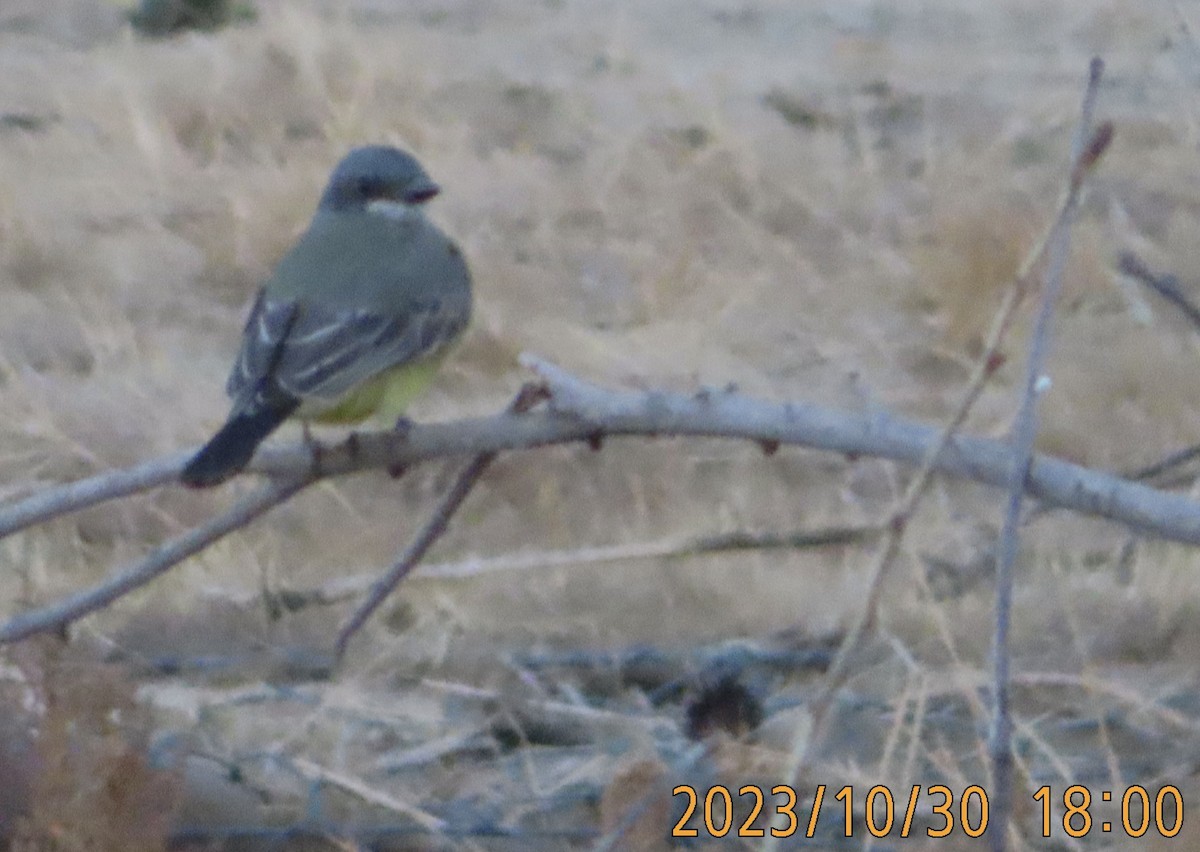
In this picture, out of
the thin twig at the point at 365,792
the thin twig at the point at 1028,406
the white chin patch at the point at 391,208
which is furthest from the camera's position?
the white chin patch at the point at 391,208

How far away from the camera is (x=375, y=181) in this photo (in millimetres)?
3236

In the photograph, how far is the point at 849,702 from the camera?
268 centimetres

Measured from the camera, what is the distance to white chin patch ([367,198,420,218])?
320 centimetres

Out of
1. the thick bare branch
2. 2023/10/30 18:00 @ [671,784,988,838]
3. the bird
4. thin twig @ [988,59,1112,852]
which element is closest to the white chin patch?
the bird

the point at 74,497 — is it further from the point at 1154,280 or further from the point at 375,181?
the point at 375,181

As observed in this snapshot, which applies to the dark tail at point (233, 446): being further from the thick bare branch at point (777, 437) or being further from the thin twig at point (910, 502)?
the thin twig at point (910, 502)

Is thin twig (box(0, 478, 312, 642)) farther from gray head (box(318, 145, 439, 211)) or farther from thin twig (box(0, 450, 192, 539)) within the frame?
gray head (box(318, 145, 439, 211))

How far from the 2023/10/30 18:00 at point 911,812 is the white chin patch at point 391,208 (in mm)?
1274

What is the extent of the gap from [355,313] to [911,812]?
116cm

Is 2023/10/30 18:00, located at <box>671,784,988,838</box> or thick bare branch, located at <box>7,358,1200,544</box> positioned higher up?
thick bare branch, located at <box>7,358,1200,544</box>

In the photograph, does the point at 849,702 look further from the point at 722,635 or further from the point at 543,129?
the point at 543,129

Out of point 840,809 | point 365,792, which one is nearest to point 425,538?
point 365,792

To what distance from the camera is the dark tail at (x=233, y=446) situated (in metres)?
1.96

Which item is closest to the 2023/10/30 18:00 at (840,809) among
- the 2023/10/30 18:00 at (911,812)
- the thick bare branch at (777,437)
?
the 2023/10/30 18:00 at (911,812)
